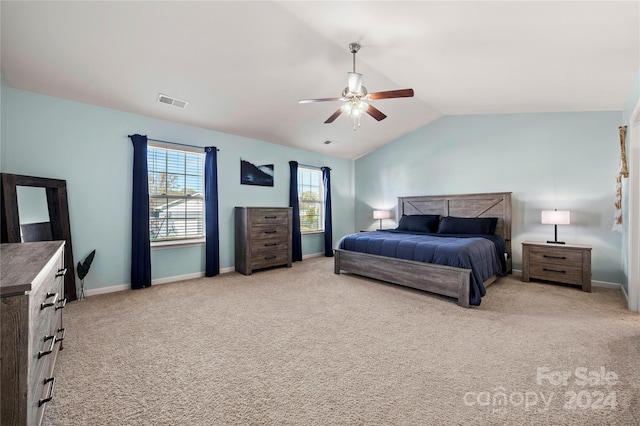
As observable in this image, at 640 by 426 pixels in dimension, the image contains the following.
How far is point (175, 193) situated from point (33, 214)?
157cm

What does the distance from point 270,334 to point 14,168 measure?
3.36 m

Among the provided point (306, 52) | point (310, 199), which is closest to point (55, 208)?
point (306, 52)

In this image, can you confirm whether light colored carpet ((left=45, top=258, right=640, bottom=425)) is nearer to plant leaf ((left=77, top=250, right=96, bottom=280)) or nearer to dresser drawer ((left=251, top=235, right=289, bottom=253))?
plant leaf ((left=77, top=250, right=96, bottom=280))

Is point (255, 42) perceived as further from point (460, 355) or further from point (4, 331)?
point (460, 355)

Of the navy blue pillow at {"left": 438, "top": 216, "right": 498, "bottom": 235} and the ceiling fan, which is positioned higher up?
the ceiling fan

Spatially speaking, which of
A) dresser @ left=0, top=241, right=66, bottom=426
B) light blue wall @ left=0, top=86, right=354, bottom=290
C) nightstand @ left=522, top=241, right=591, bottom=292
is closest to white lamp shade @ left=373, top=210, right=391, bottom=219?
nightstand @ left=522, top=241, right=591, bottom=292

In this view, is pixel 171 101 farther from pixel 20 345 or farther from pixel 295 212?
pixel 20 345

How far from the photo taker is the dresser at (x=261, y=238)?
4484 millimetres

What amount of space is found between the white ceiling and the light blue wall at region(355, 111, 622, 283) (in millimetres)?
403

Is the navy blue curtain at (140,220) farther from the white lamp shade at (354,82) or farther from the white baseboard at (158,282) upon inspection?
the white lamp shade at (354,82)

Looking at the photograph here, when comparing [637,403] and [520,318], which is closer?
[637,403]

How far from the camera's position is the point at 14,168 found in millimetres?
2951

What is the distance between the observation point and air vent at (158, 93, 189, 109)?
11.1ft

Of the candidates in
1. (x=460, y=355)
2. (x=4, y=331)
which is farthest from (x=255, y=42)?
(x=460, y=355)
